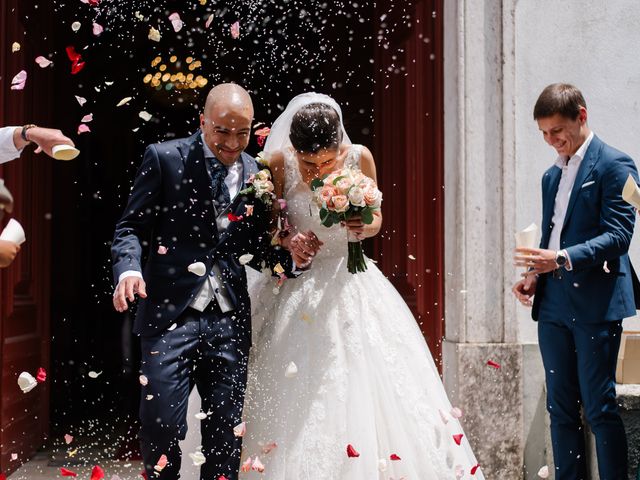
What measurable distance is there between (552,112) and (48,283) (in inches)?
155

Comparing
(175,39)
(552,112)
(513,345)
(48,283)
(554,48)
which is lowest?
(513,345)

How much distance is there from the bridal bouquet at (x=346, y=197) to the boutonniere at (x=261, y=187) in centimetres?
22

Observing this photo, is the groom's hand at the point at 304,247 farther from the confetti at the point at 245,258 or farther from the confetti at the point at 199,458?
the confetti at the point at 199,458

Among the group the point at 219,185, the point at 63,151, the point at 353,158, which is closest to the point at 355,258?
the point at 353,158

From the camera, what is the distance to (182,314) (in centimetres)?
340

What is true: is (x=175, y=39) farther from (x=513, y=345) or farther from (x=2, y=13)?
(x=513, y=345)

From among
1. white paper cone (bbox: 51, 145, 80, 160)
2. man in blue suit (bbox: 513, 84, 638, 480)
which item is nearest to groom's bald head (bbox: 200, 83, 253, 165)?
white paper cone (bbox: 51, 145, 80, 160)

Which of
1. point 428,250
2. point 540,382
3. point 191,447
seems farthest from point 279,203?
point 540,382

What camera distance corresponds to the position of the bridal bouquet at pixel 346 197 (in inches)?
137

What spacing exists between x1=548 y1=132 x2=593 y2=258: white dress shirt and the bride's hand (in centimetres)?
103

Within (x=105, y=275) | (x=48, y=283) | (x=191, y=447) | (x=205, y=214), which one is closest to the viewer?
(x=205, y=214)

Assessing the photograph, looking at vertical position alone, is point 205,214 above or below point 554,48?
below

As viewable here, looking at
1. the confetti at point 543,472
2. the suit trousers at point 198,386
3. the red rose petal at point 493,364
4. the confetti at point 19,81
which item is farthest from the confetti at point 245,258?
the confetti at point 19,81

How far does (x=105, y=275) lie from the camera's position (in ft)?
28.0
